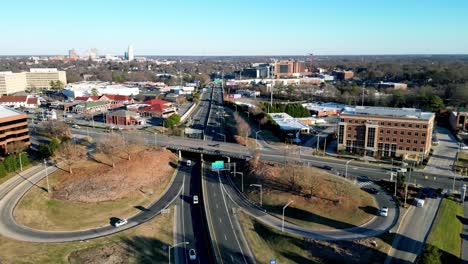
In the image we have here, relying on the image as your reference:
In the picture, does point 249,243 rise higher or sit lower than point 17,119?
lower

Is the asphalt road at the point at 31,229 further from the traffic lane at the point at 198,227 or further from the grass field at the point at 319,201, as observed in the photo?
the grass field at the point at 319,201

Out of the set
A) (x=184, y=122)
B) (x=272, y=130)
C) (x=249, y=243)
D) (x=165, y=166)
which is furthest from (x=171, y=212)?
(x=184, y=122)

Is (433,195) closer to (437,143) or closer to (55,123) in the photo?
(437,143)

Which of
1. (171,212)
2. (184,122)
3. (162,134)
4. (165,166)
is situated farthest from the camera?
(184,122)

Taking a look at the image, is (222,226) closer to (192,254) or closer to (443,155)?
(192,254)

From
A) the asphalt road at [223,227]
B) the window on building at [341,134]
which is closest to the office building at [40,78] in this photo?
the asphalt road at [223,227]

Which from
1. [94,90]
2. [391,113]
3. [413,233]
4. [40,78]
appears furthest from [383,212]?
[40,78]
